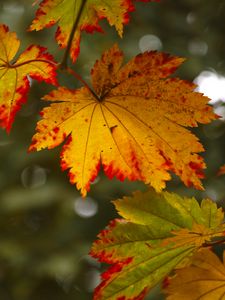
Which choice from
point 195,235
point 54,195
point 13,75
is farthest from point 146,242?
point 54,195

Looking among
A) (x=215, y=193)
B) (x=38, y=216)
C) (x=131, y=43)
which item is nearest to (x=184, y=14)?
(x=131, y=43)

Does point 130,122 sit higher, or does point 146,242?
point 130,122

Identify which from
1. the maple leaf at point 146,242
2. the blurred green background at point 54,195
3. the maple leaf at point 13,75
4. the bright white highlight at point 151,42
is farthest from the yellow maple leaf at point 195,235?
the bright white highlight at point 151,42

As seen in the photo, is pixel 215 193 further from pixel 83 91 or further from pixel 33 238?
pixel 83 91

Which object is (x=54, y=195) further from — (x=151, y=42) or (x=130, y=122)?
(x=130, y=122)

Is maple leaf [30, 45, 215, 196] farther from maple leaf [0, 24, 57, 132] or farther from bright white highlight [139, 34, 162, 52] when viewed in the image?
bright white highlight [139, 34, 162, 52]

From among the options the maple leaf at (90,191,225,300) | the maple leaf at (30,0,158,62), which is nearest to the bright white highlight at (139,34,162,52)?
the maple leaf at (30,0,158,62)
